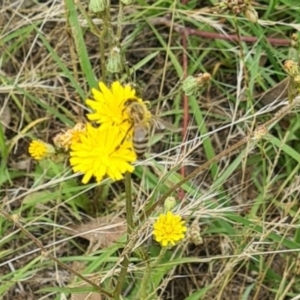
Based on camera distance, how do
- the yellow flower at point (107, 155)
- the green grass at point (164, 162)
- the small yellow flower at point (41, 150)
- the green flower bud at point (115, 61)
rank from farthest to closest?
the green grass at point (164, 162)
the small yellow flower at point (41, 150)
the green flower bud at point (115, 61)
the yellow flower at point (107, 155)

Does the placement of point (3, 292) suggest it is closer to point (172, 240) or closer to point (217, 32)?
point (172, 240)

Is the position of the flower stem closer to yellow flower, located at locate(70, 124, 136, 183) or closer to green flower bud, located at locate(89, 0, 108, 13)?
yellow flower, located at locate(70, 124, 136, 183)

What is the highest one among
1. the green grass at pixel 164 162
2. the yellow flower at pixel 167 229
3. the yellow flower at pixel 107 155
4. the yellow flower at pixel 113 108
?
the yellow flower at pixel 113 108

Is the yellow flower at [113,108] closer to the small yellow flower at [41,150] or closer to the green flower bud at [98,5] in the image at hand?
the green flower bud at [98,5]

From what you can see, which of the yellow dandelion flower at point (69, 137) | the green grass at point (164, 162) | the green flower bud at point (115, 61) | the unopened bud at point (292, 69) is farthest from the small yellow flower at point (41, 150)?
the unopened bud at point (292, 69)

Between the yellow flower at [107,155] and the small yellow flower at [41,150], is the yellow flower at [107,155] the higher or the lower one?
the higher one

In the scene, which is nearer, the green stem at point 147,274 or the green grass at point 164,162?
the green stem at point 147,274

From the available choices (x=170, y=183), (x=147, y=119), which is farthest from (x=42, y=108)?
(x=147, y=119)
